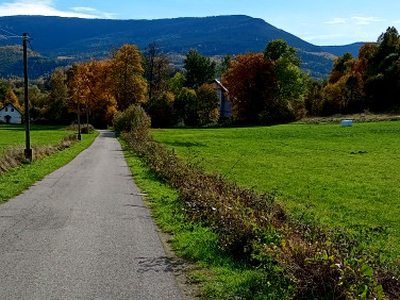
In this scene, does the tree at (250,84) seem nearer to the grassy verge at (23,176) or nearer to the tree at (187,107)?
the tree at (187,107)

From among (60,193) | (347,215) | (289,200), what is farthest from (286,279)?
(60,193)

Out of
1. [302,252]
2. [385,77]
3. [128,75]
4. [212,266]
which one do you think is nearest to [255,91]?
[385,77]

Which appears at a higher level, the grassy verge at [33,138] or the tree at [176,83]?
the tree at [176,83]

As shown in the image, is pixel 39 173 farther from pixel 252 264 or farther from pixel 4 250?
pixel 252 264

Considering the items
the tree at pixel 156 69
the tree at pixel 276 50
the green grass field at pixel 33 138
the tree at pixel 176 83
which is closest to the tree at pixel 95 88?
the green grass field at pixel 33 138

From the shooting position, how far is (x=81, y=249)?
9328 millimetres

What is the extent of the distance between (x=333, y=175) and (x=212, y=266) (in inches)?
763

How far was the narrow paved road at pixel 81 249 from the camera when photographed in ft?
23.2

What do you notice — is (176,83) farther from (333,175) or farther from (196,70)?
(333,175)

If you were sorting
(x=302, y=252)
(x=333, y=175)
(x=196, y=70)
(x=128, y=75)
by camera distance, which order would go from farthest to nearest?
1. (x=196, y=70)
2. (x=128, y=75)
3. (x=333, y=175)
4. (x=302, y=252)

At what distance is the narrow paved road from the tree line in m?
65.1

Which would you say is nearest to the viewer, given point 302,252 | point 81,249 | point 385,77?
point 302,252

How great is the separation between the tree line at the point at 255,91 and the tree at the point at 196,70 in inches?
→ 624

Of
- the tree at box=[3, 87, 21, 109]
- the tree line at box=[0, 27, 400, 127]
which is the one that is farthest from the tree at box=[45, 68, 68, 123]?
the tree at box=[3, 87, 21, 109]
